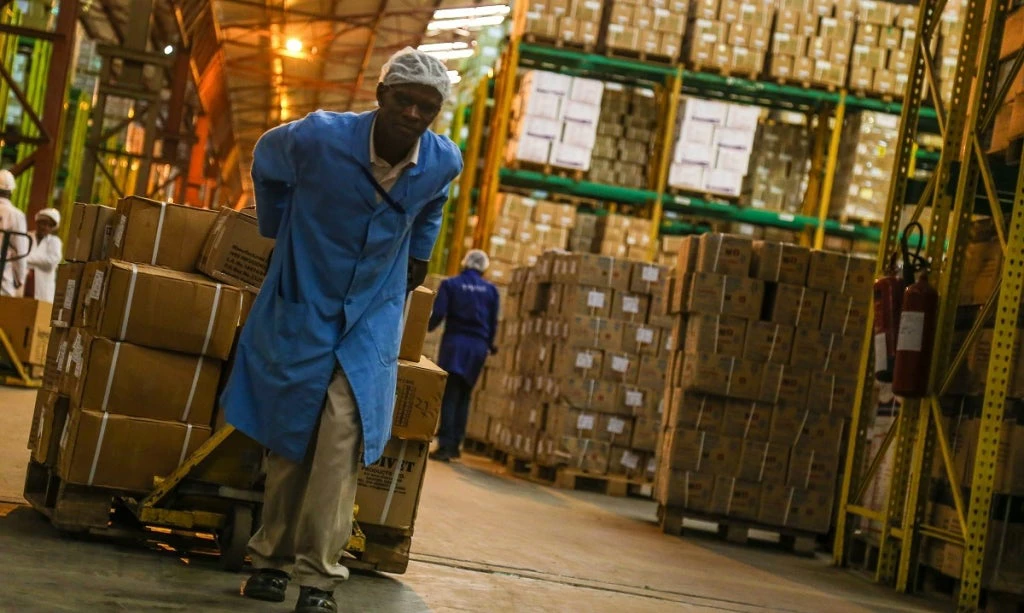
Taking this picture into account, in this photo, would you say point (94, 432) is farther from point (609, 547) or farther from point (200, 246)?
point (609, 547)

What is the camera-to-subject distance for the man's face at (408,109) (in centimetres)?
439

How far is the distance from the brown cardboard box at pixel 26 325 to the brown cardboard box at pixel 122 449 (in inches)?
352

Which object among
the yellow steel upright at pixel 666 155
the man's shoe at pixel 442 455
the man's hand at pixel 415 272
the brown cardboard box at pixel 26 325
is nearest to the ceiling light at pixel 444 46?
the yellow steel upright at pixel 666 155

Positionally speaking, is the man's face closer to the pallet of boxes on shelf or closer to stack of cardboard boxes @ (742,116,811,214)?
the pallet of boxes on shelf

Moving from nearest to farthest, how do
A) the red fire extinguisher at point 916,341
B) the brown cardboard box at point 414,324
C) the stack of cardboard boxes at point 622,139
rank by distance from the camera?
the brown cardboard box at point 414,324 < the red fire extinguisher at point 916,341 < the stack of cardboard boxes at point 622,139

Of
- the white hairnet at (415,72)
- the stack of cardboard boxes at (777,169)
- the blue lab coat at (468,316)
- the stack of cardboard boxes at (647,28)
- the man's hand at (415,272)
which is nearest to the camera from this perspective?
the white hairnet at (415,72)

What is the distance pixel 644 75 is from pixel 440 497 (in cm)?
888

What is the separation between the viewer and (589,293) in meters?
13.1

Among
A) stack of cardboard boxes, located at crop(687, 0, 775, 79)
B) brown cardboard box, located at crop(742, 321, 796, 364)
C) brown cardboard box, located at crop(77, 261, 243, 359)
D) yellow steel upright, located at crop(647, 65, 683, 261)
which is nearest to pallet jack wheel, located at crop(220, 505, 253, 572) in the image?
brown cardboard box, located at crop(77, 261, 243, 359)

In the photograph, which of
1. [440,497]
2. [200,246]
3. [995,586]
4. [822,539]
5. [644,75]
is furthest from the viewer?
[644,75]

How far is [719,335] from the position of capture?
10.1 m

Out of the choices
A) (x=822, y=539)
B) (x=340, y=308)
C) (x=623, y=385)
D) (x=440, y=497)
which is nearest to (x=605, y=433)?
(x=623, y=385)

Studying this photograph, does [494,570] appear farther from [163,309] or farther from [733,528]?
[733,528]

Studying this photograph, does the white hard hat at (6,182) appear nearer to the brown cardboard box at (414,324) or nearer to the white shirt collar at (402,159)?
the brown cardboard box at (414,324)
